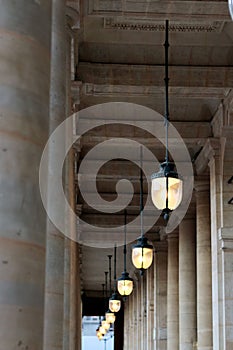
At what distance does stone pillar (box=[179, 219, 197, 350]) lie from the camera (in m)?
26.9

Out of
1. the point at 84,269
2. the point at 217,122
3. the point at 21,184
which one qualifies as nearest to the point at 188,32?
the point at 217,122

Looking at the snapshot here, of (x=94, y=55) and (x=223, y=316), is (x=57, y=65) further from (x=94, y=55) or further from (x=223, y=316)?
(x=223, y=316)

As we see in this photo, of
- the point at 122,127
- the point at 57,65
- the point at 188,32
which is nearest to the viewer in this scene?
the point at 57,65

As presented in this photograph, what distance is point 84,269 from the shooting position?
4822 centimetres

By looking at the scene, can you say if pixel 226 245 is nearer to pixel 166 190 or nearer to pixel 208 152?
pixel 208 152

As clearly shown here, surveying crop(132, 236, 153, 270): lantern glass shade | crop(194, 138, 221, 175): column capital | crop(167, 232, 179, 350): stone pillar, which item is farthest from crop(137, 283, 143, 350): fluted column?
crop(132, 236, 153, 270): lantern glass shade

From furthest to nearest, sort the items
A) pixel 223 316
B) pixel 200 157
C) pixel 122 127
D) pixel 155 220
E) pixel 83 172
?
pixel 155 220 < pixel 83 172 < pixel 200 157 < pixel 122 127 < pixel 223 316

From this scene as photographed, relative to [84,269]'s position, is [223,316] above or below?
below

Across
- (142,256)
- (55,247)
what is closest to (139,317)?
(142,256)

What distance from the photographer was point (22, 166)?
15.8 ft

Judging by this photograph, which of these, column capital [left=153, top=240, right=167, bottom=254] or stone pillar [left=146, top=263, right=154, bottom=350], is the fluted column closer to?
stone pillar [left=146, top=263, right=154, bottom=350]

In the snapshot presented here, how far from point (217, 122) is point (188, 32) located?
153 inches

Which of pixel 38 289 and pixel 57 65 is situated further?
pixel 57 65

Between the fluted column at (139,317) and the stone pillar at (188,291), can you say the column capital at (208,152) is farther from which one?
the fluted column at (139,317)
